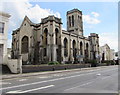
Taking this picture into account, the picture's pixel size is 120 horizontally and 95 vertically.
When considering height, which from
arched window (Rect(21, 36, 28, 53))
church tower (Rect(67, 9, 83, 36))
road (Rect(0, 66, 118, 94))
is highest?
church tower (Rect(67, 9, 83, 36))

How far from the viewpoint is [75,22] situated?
7012 centimetres

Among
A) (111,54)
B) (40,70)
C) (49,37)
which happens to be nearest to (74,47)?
(49,37)

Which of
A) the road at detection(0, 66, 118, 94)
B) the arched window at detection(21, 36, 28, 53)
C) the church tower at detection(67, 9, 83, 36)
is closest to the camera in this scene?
the road at detection(0, 66, 118, 94)

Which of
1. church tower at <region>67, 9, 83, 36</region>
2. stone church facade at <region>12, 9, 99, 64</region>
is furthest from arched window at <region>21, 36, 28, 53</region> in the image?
church tower at <region>67, 9, 83, 36</region>

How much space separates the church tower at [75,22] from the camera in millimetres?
70125

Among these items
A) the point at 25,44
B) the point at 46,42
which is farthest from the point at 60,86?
the point at 25,44

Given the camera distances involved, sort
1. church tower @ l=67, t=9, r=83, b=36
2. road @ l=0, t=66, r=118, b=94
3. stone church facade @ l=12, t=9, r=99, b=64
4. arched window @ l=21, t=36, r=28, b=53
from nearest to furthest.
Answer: road @ l=0, t=66, r=118, b=94 < stone church facade @ l=12, t=9, r=99, b=64 < arched window @ l=21, t=36, r=28, b=53 < church tower @ l=67, t=9, r=83, b=36

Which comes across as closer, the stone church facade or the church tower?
the stone church facade

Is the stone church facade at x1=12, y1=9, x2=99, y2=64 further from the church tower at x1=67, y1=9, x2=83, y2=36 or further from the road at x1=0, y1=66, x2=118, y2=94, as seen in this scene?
the road at x1=0, y1=66, x2=118, y2=94

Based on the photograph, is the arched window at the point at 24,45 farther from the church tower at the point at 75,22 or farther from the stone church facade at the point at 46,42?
the church tower at the point at 75,22

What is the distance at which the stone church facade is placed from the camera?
49203 mm

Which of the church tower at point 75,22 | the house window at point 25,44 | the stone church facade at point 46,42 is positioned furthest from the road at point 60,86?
the church tower at point 75,22

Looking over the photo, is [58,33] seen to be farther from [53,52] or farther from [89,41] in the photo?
[89,41]

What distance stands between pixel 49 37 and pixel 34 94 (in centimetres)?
4147
